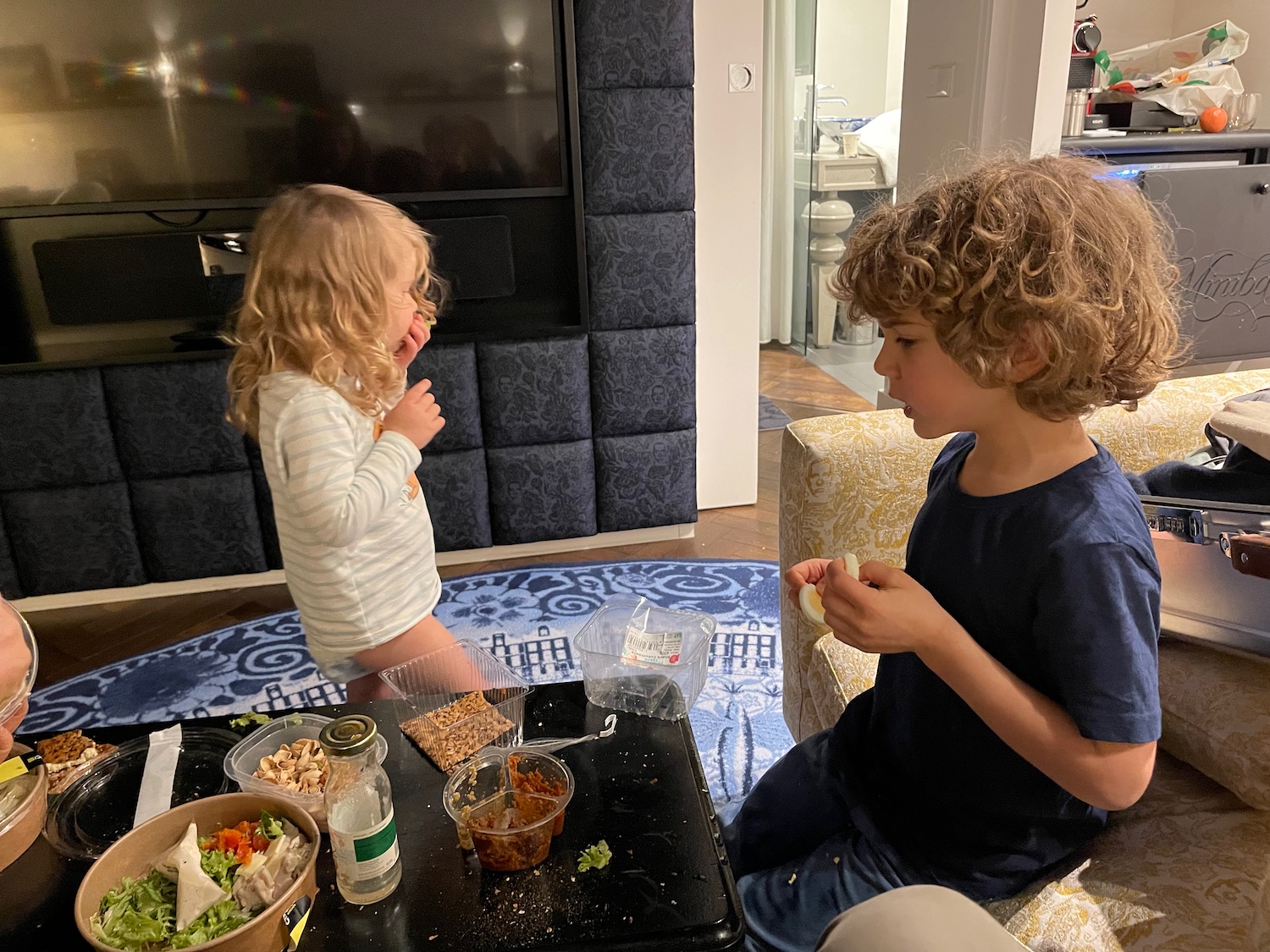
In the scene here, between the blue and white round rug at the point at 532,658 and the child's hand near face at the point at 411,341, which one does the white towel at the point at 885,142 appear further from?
the child's hand near face at the point at 411,341

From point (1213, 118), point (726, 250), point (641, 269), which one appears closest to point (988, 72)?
point (1213, 118)

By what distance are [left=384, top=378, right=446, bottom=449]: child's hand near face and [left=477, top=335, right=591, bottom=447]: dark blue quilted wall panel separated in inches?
44.8

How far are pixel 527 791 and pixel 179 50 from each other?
2.19 m

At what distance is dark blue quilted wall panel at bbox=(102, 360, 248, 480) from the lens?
8.04ft

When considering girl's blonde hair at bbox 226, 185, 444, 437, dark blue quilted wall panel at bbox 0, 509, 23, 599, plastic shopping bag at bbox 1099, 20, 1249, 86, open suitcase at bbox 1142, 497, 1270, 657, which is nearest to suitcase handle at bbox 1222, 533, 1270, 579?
open suitcase at bbox 1142, 497, 1270, 657

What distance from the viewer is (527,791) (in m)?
0.97

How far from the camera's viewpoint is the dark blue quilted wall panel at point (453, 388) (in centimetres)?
255

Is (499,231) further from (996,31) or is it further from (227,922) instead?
(227,922)

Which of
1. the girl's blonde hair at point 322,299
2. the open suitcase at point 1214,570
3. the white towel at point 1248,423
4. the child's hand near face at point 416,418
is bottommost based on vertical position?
the open suitcase at point 1214,570

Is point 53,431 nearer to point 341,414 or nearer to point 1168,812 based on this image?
point 341,414

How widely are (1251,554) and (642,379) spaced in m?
1.87

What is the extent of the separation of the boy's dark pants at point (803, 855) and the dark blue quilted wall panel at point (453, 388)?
162cm

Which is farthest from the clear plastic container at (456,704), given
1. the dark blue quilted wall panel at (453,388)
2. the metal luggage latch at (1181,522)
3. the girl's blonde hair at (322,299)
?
the dark blue quilted wall panel at (453,388)

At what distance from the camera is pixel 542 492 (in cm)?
276
